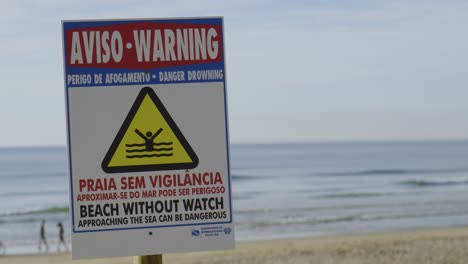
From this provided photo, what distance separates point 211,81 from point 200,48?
10 centimetres

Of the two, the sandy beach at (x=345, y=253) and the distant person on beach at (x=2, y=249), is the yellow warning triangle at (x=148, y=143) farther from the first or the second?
the distant person on beach at (x=2, y=249)

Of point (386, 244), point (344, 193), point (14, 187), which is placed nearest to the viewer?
point (386, 244)

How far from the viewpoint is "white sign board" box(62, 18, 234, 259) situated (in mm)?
2400

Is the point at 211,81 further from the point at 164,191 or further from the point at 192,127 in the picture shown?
the point at 164,191

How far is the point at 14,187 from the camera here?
181 feet

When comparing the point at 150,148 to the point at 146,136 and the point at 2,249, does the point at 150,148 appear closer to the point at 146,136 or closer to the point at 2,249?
the point at 146,136

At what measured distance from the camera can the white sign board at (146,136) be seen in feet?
7.88

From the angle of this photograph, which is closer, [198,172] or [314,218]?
[198,172]

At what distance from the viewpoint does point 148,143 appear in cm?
242

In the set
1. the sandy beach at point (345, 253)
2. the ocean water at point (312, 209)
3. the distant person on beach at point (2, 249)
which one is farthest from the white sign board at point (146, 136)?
the distant person on beach at point (2, 249)

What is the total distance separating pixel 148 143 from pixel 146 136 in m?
0.02

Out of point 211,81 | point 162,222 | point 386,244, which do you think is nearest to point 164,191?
point 162,222

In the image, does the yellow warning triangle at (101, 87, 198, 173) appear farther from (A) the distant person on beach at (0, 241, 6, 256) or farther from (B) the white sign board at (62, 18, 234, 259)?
(A) the distant person on beach at (0, 241, 6, 256)

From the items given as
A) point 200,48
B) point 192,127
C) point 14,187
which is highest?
point 200,48
